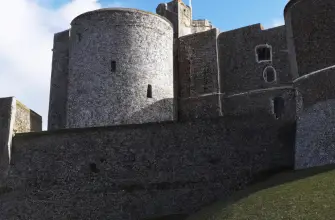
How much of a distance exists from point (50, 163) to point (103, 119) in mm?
5874

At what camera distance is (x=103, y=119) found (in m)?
28.4

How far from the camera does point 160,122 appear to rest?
22312mm

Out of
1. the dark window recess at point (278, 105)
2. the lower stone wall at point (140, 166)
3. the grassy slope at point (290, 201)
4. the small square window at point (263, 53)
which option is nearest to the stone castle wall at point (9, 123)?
the lower stone wall at point (140, 166)

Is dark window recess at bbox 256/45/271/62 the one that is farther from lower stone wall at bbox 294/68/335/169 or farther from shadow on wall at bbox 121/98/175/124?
lower stone wall at bbox 294/68/335/169

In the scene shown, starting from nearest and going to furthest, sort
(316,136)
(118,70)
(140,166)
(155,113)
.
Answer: (316,136), (140,166), (118,70), (155,113)

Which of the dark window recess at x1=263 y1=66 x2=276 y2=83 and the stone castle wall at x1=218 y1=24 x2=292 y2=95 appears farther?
the dark window recess at x1=263 y1=66 x2=276 y2=83

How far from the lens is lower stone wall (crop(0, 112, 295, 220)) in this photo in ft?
67.7

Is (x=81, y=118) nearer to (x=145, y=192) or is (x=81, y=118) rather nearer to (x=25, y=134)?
(x=25, y=134)

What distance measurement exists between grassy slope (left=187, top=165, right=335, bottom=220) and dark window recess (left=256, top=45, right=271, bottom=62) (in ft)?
51.0

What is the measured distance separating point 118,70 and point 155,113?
331 centimetres

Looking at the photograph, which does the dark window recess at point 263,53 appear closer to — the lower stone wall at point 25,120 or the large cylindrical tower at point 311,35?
the large cylindrical tower at point 311,35

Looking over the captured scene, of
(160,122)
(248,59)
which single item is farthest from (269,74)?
(160,122)

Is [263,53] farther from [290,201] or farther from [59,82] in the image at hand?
[290,201]

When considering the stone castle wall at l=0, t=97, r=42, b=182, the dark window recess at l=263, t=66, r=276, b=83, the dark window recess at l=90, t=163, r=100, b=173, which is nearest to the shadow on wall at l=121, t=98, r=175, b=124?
the stone castle wall at l=0, t=97, r=42, b=182
